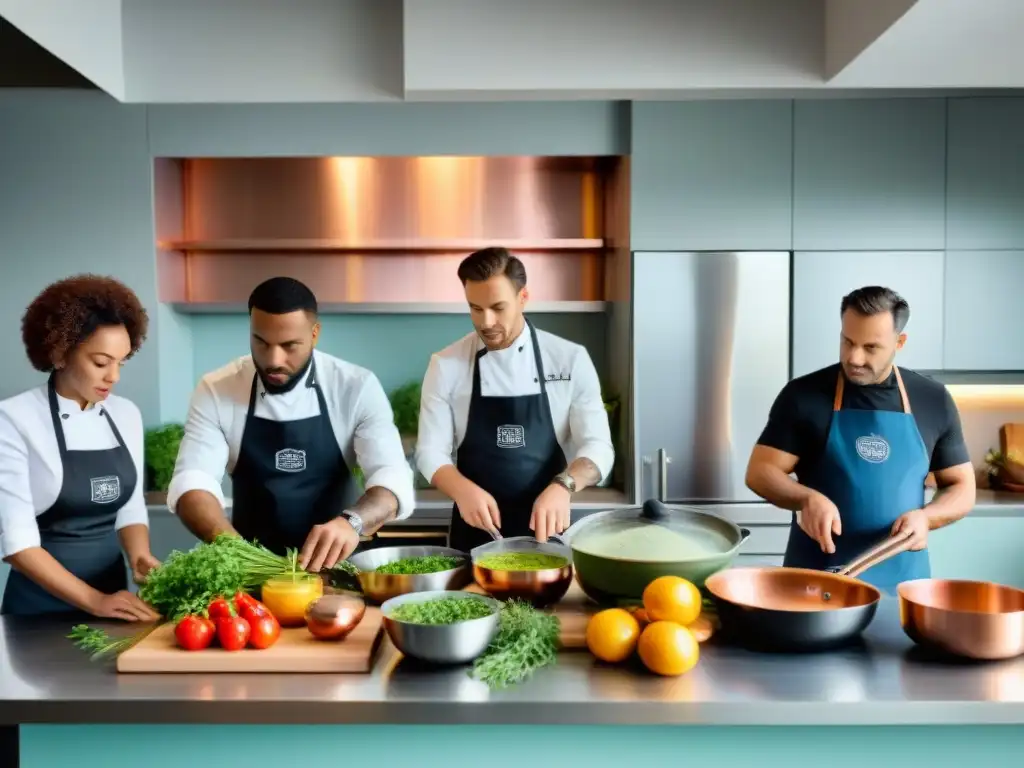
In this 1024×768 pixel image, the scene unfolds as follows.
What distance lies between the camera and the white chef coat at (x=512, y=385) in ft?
10.8

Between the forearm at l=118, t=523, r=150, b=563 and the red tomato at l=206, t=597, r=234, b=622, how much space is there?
88cm

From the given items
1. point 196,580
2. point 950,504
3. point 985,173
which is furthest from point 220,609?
point 985,173

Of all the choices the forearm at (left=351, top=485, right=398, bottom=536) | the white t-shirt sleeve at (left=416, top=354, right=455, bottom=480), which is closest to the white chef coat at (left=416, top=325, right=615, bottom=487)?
the white t-shirt sleeve at (left=416, top=354, right=455, bottom=480)

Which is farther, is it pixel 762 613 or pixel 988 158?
pixel 988 158

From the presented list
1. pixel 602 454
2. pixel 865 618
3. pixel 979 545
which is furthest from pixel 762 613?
pixel 979 545

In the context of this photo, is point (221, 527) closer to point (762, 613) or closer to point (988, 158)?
point (762, 613)

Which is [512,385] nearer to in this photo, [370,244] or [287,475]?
[287,475]

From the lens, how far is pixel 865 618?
1814 millimetres

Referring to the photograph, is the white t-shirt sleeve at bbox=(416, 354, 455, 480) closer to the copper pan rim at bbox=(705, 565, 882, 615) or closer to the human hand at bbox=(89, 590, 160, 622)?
the human hand at bbox=(89, 590, 160, 622)

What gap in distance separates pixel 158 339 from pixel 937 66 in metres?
3.72

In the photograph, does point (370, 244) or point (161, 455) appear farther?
point (370, 244)

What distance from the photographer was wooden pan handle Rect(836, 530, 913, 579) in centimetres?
206

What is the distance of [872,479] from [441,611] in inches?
64.5

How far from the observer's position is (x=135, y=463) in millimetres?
2750
